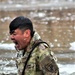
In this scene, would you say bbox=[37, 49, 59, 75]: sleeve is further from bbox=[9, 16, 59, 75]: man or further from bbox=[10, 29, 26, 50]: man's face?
bbox=[10, 29, 26, 50]: man's face

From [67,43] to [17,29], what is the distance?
30.8ft

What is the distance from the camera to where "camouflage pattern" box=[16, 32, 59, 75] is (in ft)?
13.6

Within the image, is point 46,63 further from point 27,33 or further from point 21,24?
point 21,24

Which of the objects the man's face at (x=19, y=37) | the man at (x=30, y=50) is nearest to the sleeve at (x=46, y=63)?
the man at (x=30, y=50)

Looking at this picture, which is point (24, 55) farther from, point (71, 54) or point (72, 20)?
point (72, 20)

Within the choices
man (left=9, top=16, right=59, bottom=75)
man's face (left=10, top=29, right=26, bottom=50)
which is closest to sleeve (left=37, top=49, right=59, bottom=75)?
man (left=9, top=16, right=59, bottom=75)

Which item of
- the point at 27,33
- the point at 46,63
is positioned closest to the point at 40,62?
the point at 46,63

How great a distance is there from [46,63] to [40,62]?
0.06 meters

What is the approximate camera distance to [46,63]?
4.16 meters

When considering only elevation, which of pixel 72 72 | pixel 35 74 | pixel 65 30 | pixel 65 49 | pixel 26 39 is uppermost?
pixel 26 39

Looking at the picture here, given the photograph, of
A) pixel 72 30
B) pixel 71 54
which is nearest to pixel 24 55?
pixel 71 54

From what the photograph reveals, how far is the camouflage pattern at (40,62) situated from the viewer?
13.6 ft

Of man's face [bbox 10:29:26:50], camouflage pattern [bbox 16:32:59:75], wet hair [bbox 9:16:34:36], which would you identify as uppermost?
wet hair [bbox 9:16:34:36]

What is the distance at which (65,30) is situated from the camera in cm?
1659
